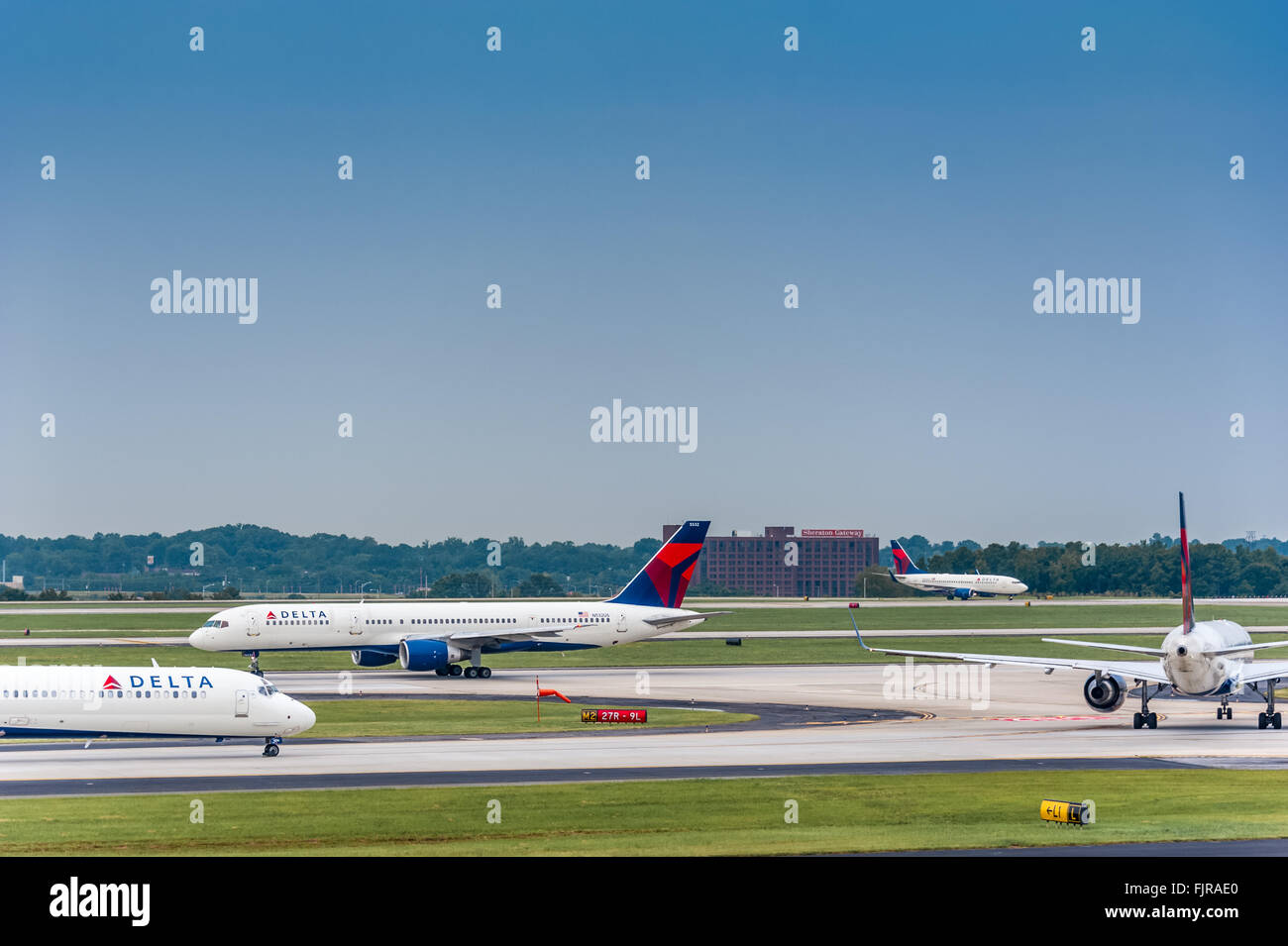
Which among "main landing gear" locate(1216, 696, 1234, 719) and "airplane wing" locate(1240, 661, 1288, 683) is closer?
"airplane wing" locate(1240, 661, 1288, 683)

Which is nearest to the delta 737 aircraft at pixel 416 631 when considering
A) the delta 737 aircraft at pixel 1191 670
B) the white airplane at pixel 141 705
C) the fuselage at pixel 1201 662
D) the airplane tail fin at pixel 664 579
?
the airplane tail fin at pixel 664 579

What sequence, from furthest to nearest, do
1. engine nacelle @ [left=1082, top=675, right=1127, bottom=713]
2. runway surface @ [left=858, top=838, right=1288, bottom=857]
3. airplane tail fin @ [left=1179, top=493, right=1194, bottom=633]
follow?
engine nacelle @ [left=1082, top=675, right=1127, bottom=713] → airplane tail fin @ [left=1179, top=493, right=1194, bottom=633] → runway surface @ [left=858, top=838, right=1288, bottom=857]

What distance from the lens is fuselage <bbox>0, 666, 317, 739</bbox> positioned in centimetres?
4816

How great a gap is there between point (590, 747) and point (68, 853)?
949 inches

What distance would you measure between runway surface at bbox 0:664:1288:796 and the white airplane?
109cm

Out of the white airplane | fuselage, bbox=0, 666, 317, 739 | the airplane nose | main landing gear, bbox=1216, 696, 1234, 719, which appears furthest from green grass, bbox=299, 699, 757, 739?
main landing gear, bbox=1216, 696, 1234, 719

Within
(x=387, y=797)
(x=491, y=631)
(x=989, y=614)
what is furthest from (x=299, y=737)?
(x=989, y=614)

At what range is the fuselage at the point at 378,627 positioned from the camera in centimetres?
→ 8650

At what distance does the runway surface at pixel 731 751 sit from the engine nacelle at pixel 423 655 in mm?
7417

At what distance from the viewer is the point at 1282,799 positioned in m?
41.0

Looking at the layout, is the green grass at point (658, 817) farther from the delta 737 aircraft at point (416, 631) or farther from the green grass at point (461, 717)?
the delta 737 aircraft at point (416, 631)

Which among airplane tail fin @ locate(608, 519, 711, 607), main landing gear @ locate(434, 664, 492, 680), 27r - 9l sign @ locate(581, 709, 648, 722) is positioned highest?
airplane tail fin @ locate(608, 519, 711, 607)

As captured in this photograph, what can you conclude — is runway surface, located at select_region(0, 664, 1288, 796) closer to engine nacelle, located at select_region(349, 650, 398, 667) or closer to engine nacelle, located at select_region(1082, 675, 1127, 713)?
engine nacelle, located at select_region(1082, 675, 1127, 713)
